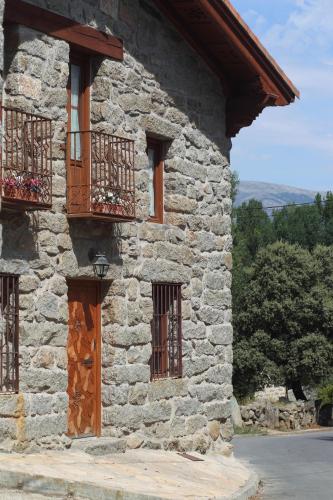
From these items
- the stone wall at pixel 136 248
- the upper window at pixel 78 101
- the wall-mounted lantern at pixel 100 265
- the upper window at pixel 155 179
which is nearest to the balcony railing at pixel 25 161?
the stone wall at pixel 136 248

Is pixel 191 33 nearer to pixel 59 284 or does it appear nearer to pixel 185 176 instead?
pixel 185 176

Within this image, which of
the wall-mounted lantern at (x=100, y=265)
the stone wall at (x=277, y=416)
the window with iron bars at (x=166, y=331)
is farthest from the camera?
the stone wall at (x=277, y=416)

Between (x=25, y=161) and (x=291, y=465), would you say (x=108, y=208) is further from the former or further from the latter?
(x=291, y=465)

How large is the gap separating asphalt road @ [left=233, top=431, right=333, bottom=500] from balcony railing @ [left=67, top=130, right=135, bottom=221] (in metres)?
3.91

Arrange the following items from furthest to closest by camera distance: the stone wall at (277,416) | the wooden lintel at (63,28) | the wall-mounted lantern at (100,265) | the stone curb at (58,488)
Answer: the stone wall at (277,416), the wall-mounted lantern at (100,265), the wooden lintel at (63,28), the stone curb at (58,488)

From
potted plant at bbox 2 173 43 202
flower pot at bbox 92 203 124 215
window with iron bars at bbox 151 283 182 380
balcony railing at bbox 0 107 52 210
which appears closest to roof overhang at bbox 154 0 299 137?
window with iron bars at bbox 151 283 182 380

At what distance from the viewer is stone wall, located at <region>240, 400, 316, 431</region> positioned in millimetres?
31598

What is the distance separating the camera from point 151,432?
14.9 meters

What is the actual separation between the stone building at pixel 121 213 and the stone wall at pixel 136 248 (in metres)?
0.02

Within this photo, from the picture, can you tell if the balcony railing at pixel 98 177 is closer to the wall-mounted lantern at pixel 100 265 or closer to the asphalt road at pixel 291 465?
the wall-mounted lantern at pixel 100 265

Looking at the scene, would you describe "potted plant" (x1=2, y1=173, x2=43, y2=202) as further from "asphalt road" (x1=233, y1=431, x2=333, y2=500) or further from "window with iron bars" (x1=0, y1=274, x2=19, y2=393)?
"asphalt road" (x1=233, y1=431, x2=333, y2=500)

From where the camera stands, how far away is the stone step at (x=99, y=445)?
527 inches

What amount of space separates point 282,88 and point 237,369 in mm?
21249

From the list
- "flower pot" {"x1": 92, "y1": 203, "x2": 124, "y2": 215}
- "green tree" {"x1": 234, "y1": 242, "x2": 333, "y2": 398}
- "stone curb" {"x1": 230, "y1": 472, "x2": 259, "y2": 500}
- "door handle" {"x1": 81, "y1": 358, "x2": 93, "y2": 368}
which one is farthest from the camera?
"green tree" {"x1": 234, "y1": 242, "x2": 333, "y2": 398}
